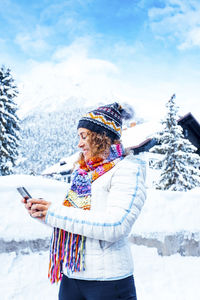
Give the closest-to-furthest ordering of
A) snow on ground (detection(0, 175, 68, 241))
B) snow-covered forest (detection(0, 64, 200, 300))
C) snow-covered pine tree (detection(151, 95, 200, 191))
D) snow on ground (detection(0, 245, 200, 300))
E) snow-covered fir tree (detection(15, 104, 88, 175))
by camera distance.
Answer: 1. snow on ground (detection(0, 245, 200, 300))
2. snow-covered forest (detection(0, 64, 200, 300))
3. snow on ground (detection(0, 175, 68, 241))
4. snow-covered pine tree (detection(151, 95, 200, 191))
5. snow-covered fir tree (detection(15, 104, 88, 175))

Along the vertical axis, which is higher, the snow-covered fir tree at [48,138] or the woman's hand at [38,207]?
the snow-covered fir tree at [48,138]

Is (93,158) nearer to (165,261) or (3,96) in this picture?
(165,261)

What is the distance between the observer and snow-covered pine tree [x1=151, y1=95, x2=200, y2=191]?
14656mm

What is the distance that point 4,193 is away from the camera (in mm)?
3432

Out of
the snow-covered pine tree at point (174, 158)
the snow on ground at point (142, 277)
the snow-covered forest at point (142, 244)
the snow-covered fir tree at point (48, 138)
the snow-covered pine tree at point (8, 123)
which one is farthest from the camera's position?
the snow-covered fir tree at point (48, 138)

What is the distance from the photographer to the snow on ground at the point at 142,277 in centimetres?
301

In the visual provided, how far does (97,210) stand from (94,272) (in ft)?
1.08

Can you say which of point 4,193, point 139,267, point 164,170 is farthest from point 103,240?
point 164,170

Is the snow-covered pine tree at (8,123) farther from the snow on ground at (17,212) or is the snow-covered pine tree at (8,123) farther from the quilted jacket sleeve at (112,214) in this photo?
the quilted jacket sleeve at (112,214)

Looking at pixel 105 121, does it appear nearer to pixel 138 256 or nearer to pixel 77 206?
pixel 77 206

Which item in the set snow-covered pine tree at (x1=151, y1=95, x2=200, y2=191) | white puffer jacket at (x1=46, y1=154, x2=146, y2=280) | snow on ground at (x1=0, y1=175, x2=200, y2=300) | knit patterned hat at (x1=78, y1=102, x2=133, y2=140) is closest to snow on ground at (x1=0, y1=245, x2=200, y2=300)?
snow on ground at (x1=0, y1=175, x2=200, y2=300)

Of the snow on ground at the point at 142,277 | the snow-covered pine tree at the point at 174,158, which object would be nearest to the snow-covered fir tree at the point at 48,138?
the snow-covered pine tree at the point at 174,158

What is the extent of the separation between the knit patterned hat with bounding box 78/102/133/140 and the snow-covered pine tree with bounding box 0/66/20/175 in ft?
64.6

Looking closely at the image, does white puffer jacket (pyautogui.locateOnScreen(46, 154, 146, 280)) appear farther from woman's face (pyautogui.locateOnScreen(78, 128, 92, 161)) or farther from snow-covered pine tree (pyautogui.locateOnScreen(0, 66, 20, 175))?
snow-covered pine tree (pyautogui.locateOnScreen(0, 66, 20, 175))
